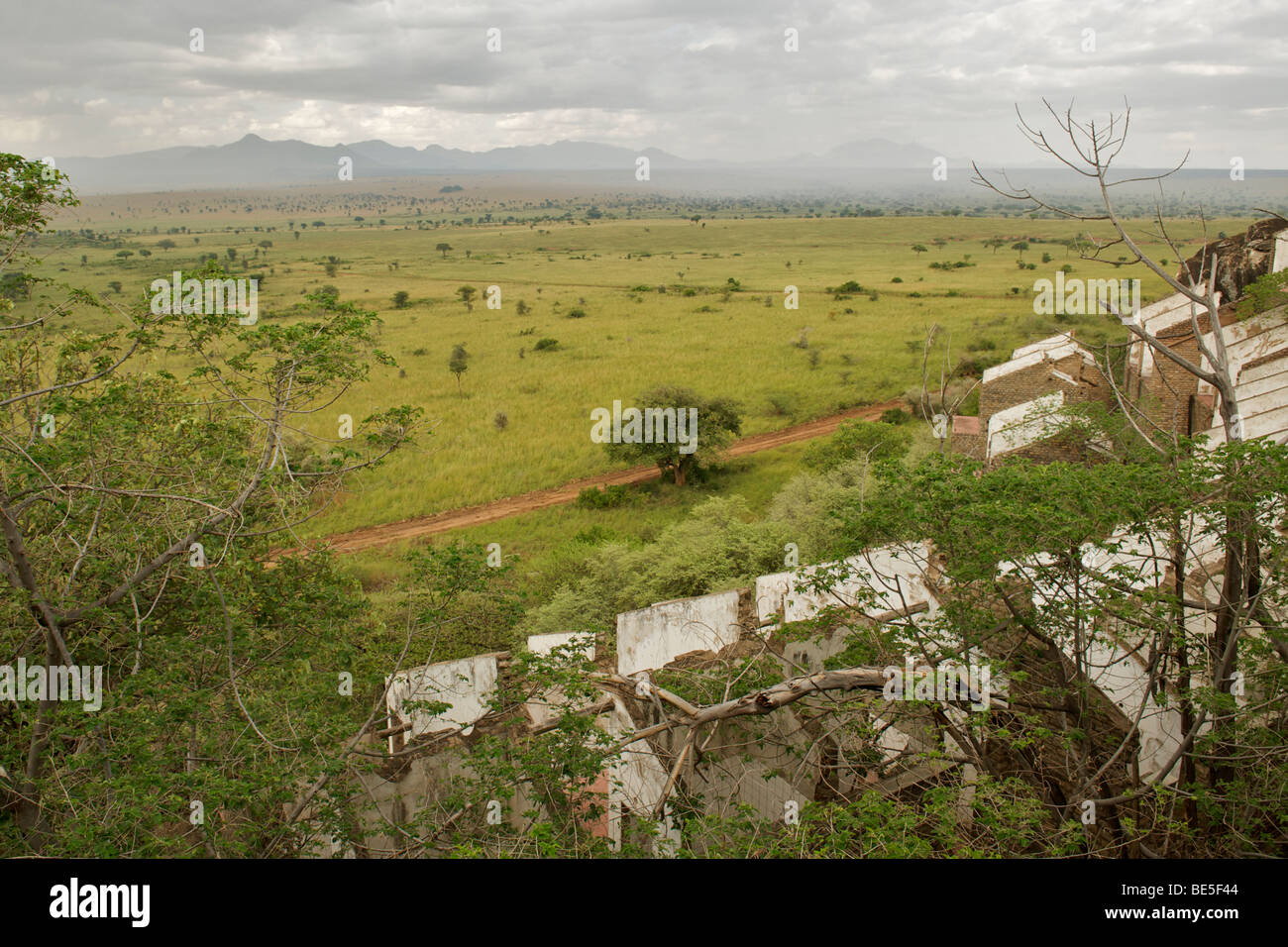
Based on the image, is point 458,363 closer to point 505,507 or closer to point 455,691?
point 505,507

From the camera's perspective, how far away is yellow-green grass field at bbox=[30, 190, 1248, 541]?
31.1 m

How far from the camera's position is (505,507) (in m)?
26.6

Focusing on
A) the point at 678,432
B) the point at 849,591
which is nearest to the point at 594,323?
the point at 678,432

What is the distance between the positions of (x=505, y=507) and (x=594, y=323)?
27.1 m

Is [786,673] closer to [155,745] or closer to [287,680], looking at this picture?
[287,680]

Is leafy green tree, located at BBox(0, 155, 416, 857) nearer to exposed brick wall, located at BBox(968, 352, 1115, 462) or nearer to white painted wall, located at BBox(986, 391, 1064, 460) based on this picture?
white painted wall, located at BBox(986, 391, 1064, 460)

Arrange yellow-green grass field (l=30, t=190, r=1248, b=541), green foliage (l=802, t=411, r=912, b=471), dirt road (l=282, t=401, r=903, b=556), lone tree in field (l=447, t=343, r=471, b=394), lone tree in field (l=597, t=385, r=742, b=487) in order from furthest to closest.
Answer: lone tree in field (l=447, t=343, r=471, b=394) < yellow-green grass field (l=30, t=190, r=1248, b=541) < lone tree in field (l=597, t=385, r=742, b=487) < green foliage (l=802, t=411, r=912, b=471) < dirt road (l=282, t=401, r=903, b=556)

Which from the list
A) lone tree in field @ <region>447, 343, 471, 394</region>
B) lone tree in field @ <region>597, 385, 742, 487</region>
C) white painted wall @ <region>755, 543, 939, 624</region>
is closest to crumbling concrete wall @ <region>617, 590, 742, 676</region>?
white painted wall @ <region>755, 543, 939, 624</region>

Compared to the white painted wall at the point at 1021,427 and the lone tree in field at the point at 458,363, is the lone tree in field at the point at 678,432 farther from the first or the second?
the lone tree in field at the point at 458,363

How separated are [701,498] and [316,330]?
17.9m

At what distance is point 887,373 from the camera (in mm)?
39500

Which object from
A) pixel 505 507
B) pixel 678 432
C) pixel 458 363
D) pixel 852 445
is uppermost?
pixel 458 363

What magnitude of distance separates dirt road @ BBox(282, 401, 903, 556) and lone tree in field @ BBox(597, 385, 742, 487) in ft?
2.53

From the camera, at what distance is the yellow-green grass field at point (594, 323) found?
31094 millimetres
